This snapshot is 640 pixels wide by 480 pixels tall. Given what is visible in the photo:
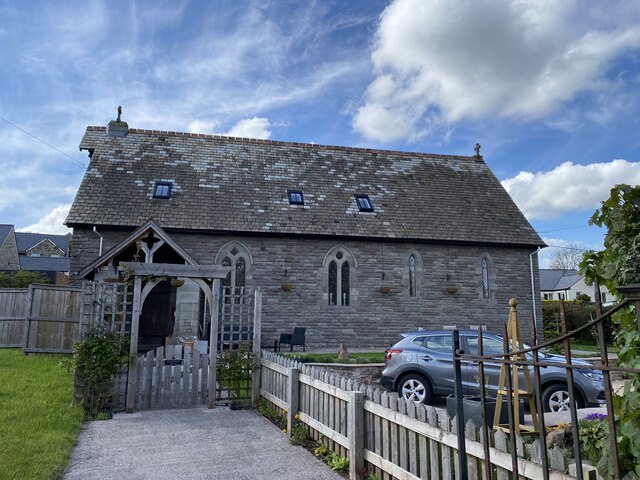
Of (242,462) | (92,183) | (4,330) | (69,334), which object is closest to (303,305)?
(69,334)

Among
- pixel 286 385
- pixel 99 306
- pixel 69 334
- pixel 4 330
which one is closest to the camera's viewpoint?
pixel 286 385

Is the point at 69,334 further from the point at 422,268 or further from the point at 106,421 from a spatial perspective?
the point at 422,268

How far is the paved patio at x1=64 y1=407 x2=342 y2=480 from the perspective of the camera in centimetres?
564

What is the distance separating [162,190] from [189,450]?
44.4 feet

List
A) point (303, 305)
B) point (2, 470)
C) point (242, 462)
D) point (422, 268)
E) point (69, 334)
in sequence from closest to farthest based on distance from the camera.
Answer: point (2, 470)
point (242, 462)
point (69, 334)
point (303, 305)
point (422, 268)

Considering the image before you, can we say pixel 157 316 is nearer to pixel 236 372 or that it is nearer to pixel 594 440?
pixel 236 372

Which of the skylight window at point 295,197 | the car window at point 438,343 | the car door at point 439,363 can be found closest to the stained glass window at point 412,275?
the skylight window at point 295,197

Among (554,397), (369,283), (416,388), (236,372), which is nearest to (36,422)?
(236,372)

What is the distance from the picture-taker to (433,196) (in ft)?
70.1

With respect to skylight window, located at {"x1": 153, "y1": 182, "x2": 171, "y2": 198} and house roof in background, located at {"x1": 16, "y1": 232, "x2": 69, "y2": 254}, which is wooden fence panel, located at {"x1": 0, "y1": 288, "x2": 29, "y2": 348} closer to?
skylight window, located at {"x1": 153, "y1": 182, "x2": 171, "y2": 198}

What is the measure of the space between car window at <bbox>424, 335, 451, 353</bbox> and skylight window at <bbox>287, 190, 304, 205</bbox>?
1022 cm

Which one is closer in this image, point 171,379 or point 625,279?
point 625,279

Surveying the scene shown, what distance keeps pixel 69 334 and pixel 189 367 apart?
27.3 ft

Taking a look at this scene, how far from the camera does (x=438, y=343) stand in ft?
33.3
